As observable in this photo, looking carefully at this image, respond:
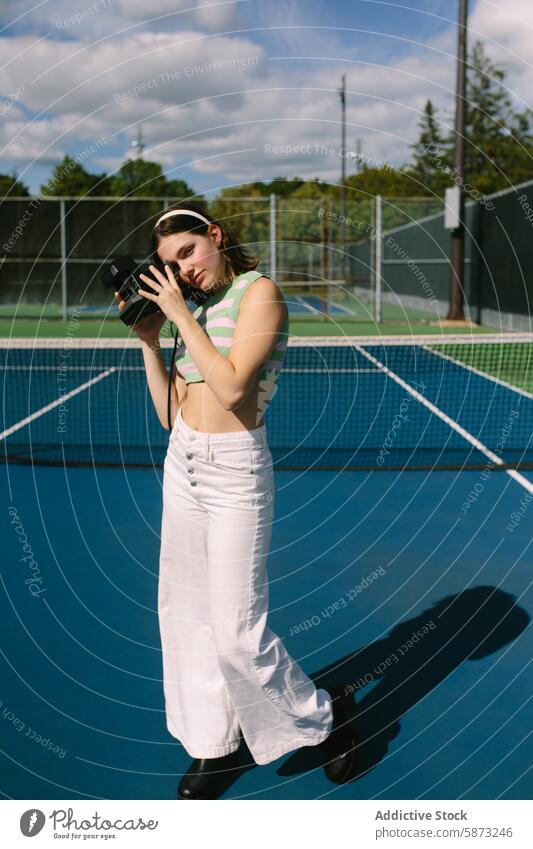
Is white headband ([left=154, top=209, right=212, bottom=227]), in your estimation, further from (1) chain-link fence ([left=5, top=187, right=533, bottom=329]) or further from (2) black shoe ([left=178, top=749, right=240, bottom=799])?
(1) chain-link fence ([left=5, top=187, right=533, bottom=329])

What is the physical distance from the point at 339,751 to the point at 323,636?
123 centimetres

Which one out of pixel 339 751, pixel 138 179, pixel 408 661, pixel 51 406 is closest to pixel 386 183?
pixel 138 179

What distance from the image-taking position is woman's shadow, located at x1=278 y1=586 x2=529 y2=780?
144 inches

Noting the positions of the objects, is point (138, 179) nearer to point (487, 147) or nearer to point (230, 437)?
point (487, 147)

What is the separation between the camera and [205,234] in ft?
9.96

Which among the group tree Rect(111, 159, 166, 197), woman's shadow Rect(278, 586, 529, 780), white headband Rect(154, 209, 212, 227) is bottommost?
woman's shadow Rect(278, 586, 529, 780)

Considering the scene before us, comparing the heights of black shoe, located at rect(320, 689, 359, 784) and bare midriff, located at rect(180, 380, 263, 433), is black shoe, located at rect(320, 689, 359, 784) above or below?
below

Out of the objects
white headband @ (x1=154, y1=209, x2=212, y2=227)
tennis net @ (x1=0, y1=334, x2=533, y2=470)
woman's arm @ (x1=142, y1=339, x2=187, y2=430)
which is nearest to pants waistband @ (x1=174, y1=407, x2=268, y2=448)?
woman's arm @ (x1=142, y1=339, x2=187, y2=430)

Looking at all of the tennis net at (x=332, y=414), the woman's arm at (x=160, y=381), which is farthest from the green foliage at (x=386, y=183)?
the woman's arm at (x=160, y=381)

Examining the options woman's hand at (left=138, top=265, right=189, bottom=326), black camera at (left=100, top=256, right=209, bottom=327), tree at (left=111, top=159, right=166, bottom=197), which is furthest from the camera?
Answer: tree at (left=111, top=159, right=166, bottom=197)

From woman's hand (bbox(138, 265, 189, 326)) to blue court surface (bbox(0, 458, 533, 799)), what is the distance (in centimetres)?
180

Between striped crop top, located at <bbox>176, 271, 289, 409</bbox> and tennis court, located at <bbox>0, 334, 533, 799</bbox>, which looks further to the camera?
tennis court, located at <bbox>0, 334, 533, 799</bbox>
